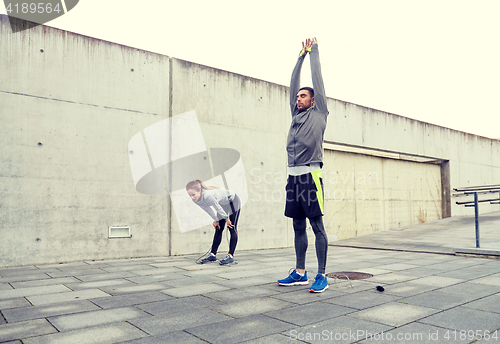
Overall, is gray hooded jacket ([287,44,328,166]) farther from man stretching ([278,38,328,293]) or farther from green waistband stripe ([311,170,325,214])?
green waistband stripe ([311,170,325,214])

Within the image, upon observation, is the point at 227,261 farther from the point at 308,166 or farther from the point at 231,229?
the point at 308,166

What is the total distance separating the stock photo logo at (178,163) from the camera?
6832 millimetres

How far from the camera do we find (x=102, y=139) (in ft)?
21.1

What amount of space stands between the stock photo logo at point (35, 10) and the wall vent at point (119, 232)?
3.47 meters

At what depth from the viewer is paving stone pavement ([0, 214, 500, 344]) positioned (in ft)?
7.68

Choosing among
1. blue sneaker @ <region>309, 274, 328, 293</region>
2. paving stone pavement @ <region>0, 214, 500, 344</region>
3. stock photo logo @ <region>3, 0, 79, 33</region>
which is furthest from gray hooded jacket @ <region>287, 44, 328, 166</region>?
stock photo logo @ <region>3, 0, 79, 33</region>

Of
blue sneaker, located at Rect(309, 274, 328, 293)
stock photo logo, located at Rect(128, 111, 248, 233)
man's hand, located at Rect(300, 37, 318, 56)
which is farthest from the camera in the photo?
stock photo logo, located at Rect(128, 111, 248, 233)

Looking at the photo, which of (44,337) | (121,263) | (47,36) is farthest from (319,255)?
(47,36)

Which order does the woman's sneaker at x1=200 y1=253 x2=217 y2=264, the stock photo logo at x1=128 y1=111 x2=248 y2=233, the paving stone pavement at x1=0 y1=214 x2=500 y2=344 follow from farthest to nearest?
the stock photo logo at x1=128 y1=111 x2=248 y2=233 → the woman's sneaker at x1=200 y1=253 x2=217 y2=264 → the paving stone pavement at x1=0 y1=214 x2=500 y2=344

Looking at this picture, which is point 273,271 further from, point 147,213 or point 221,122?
point 221,122

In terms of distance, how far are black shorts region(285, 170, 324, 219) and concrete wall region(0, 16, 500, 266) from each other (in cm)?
377

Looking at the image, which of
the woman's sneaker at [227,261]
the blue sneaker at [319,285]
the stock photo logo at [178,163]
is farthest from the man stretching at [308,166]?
the stock photo logo at [178,163]

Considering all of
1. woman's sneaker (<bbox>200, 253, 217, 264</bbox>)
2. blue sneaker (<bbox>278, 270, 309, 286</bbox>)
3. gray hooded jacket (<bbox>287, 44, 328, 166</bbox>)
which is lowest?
woman's sneaker (<bbox>200, 253, 217, 264</bbox>)

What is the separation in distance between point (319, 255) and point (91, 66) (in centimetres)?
508
